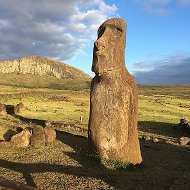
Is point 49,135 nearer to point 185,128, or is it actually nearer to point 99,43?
point 99,43

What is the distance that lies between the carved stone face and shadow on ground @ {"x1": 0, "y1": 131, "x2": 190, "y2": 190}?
4706 mm

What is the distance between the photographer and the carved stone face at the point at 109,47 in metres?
18.6

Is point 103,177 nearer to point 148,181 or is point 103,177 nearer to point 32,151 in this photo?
point 148,181

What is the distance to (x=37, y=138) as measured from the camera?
21.4m

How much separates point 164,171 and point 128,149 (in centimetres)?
205

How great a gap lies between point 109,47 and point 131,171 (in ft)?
20.6

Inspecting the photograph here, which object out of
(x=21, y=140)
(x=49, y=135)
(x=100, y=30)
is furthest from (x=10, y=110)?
(x=100, y=30)

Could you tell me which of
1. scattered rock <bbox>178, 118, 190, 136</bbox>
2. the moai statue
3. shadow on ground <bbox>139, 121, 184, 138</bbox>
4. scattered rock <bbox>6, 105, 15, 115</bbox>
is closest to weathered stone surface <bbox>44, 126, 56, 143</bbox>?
the moai statue

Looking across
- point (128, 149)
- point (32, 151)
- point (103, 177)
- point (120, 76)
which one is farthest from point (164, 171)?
point (32, 151)

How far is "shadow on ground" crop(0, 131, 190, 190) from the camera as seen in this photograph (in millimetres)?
15070

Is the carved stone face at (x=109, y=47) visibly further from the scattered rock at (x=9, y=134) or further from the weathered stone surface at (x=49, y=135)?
the scattered rock at (x=9, y=134)

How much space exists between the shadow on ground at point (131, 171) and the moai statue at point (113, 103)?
951mm

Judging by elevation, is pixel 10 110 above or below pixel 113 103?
below

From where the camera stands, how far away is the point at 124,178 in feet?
51.4
